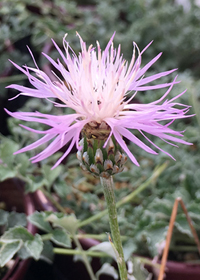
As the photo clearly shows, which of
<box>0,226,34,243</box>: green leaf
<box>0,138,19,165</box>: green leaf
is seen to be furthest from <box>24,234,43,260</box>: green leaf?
<box>0,138,19,165</box>: green leaf

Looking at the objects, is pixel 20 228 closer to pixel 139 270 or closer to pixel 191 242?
pixel 139 270

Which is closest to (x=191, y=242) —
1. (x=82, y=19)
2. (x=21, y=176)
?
(x=21, y=176)

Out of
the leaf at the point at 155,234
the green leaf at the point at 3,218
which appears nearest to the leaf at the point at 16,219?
the green leaf at the point at 3,218

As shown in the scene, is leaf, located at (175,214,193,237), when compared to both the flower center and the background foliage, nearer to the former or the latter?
the background foliage

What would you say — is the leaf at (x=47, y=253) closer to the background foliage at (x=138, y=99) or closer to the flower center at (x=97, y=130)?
the background foliage at (x=138, y=99)

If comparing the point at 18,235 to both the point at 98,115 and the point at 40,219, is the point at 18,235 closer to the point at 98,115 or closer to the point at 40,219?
the point at 40,219

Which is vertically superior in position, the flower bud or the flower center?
the flower center

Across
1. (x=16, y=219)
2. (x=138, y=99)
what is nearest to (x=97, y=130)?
(x=16, y=219)

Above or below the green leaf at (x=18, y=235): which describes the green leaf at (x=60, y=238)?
below
